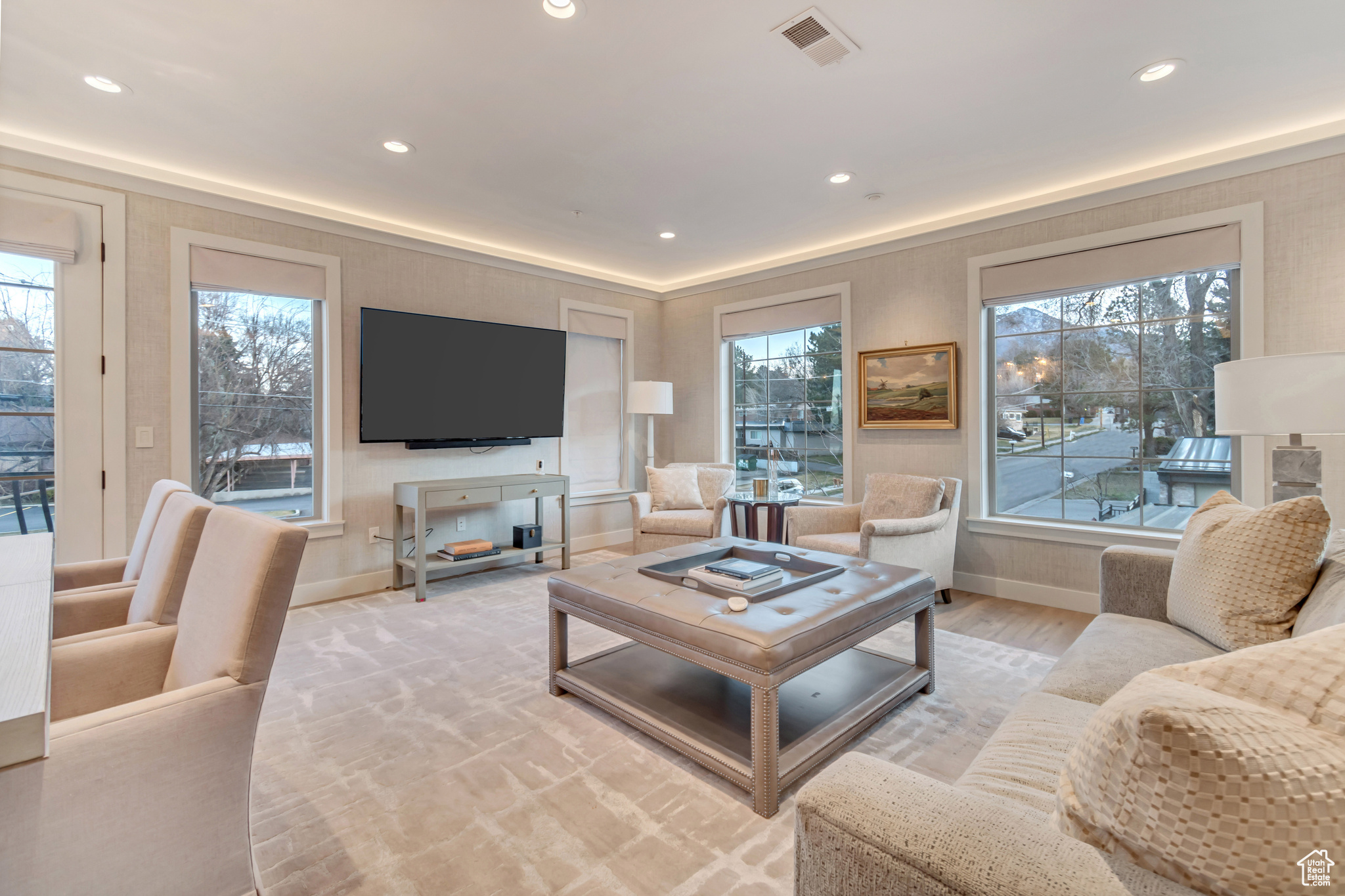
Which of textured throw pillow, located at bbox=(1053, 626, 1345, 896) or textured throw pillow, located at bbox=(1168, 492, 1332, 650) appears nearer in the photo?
textured throw pillow, located at bbox=(1053, 626, 1345, 896)

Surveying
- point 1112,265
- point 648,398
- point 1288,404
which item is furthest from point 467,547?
point 1112,265

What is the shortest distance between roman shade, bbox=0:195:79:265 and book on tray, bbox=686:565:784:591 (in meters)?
3.43

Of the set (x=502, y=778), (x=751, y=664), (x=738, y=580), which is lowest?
(x=502, y=778)

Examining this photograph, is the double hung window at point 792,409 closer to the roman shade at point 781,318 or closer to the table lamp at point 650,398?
the roman shade at point 781,318

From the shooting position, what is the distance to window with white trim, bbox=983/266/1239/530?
3230mm

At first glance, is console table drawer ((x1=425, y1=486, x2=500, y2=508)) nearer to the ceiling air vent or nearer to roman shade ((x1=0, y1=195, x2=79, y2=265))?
roman shade ((x1=0, y1=195, x2=79, y2=265))

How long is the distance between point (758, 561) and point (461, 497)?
2.23m

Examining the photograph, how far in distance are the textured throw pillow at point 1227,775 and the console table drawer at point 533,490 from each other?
3.95 metres

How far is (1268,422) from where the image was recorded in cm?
197

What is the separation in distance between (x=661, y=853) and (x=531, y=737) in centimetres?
73

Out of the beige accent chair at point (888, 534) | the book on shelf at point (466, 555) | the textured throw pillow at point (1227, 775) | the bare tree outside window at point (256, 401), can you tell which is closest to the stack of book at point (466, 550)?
the book on shelf at point (466, 555)

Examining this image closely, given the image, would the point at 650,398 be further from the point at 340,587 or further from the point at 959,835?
the point at 959,835

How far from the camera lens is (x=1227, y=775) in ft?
1.80

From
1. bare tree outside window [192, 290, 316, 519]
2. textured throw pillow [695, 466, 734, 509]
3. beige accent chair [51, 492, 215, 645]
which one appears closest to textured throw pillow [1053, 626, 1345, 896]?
beige accent chair [51, 492, 215, 645]
